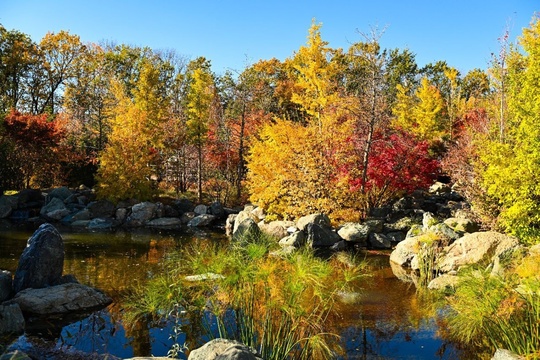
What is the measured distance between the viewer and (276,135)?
19.0 metres

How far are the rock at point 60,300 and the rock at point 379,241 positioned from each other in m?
10.0

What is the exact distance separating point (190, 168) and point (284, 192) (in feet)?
37.3

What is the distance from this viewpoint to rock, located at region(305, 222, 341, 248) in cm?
1622

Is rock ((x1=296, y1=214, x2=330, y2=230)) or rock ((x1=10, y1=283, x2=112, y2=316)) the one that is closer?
rock ((x1=10, y1=283, x2=112, y2=316))

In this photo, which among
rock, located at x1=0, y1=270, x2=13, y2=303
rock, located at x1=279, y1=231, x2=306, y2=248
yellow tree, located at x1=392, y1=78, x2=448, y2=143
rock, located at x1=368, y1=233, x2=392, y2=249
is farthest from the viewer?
yellow tree, located at x1=392, y1=78, x2=448, y2=143

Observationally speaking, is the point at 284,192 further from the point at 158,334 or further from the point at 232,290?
the point at 232,290

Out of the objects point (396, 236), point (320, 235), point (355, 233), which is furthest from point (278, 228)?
point (396, 236)

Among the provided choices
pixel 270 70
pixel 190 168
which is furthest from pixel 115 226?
pixel 270 70

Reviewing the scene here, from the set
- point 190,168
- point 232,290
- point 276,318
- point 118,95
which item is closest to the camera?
point 232,290

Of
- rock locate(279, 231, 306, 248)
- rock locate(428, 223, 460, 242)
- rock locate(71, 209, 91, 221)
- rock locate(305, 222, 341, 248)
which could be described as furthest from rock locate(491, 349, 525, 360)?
→ rock locate(71, 209, 91, 221)

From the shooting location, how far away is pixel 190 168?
2889 cm

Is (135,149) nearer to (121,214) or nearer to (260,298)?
(121,214)

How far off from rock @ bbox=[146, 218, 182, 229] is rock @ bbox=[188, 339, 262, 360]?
16815mm

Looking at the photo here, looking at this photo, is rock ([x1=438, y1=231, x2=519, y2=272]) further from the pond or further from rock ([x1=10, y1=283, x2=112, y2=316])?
rock ([x1=10, y1=283, x2=112, y2=316])
